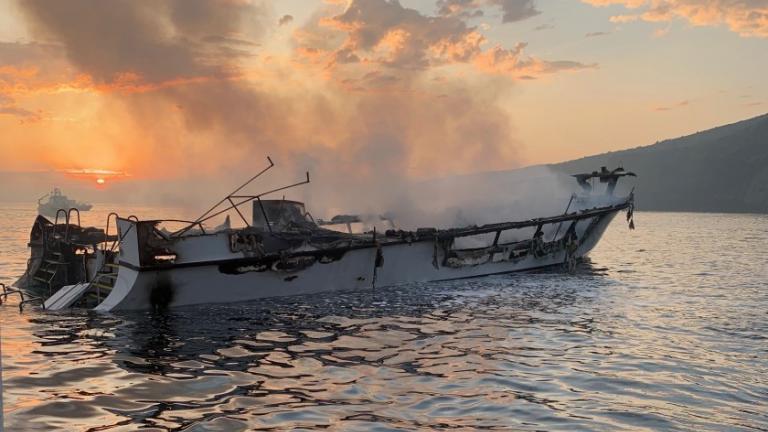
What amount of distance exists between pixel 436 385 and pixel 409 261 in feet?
39.6

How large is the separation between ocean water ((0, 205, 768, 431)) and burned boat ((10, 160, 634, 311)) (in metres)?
0.82

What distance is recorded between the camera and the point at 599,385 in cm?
990

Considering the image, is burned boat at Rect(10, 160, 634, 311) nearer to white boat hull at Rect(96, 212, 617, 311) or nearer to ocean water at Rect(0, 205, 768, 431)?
white boat hull at Rect(96, 212, 617, 311)

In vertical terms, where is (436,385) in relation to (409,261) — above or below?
below

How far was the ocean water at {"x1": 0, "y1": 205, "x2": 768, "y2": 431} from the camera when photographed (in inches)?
321

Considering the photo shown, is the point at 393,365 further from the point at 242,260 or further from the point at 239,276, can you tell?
the point at 239,276

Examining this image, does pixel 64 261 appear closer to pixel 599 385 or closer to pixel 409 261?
pixel 409 261

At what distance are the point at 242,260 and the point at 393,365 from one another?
26.7ft

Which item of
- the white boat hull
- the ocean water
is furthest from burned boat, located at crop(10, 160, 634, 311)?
the ocean water

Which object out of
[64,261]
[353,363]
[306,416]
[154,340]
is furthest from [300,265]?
[306,416]

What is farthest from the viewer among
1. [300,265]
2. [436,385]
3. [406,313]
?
[300,265]

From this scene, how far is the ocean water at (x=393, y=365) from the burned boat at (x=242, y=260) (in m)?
0.82

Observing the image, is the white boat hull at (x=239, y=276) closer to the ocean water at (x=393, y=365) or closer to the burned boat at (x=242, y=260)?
the burned boat at (x=242, y=260)

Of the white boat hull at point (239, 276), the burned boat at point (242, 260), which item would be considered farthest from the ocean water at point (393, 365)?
the burned boat at point (242, 260)
